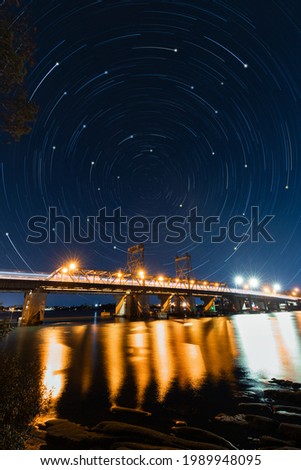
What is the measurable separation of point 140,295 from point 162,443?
83301mm

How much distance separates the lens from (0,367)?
14.4 m

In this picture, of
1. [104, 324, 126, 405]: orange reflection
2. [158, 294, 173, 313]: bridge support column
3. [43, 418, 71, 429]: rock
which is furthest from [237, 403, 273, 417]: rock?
[158, 294, 173, 313]: bridge support column

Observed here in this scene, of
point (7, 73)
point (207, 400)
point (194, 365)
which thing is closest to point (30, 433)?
point (207, 400)

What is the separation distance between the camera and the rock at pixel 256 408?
8.88 m

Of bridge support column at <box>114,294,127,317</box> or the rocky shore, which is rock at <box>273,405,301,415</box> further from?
bridge support column at <box>114,294,127,317</box>

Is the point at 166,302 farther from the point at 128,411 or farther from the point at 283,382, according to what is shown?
the point at 128,411

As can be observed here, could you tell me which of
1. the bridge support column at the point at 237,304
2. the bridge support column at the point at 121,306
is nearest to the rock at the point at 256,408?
the bridge support column at the point at 121,306

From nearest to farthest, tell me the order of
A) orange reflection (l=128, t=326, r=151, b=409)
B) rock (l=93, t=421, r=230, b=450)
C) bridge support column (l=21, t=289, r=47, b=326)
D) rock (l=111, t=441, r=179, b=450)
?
rock (l=111, t=441, r=179, b=450) → rock (l=93, t=421, r=230, b=450) → orange reflection (l=128, t=326, r=151, b=409) → bridge support column (l=21, t=289, r=47, b=326)

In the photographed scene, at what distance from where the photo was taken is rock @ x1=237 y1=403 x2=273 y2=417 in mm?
8883

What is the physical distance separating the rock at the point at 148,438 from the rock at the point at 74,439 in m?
0.31

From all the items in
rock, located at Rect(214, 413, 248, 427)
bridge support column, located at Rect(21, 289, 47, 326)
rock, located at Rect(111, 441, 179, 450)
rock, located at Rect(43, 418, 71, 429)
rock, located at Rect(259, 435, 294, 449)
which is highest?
bridge support column, located at Rect(21, 289, 47, 326)

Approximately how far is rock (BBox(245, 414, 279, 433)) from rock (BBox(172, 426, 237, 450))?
61.8 inches

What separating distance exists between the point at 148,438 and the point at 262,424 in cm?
409
